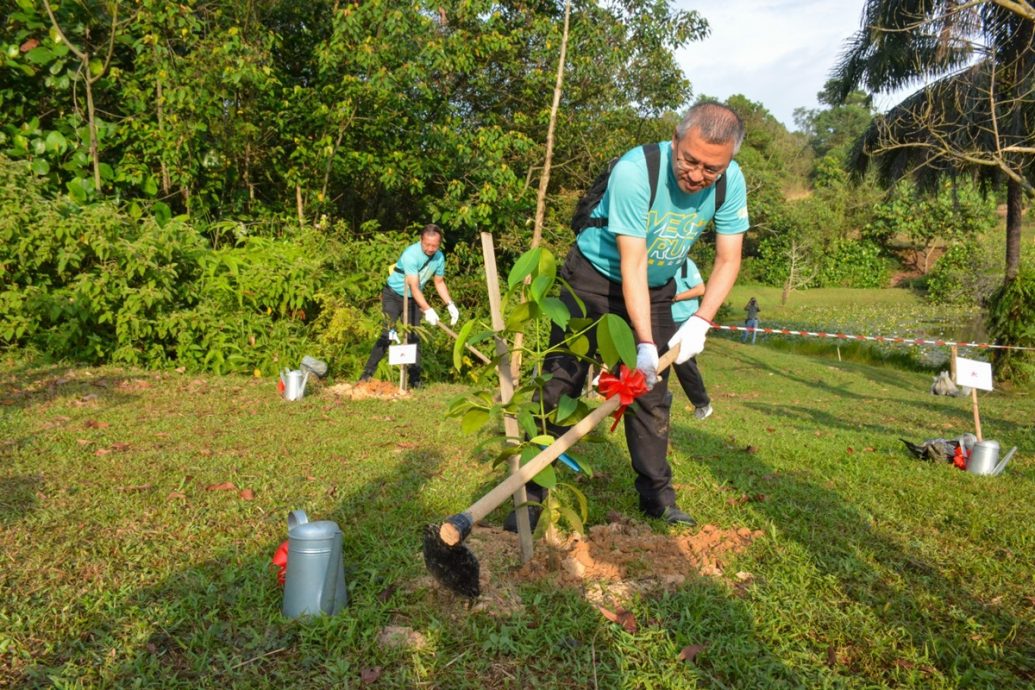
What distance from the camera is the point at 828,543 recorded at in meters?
3.50

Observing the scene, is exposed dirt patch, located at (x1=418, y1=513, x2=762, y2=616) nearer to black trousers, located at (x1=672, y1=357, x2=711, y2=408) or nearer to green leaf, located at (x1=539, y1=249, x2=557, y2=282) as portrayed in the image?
green leaf, located at (x1=539, y1=249, x2=557, y2=282)

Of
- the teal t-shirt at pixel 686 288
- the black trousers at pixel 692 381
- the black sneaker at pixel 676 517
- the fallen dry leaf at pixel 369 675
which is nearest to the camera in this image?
the fallen dry leaf at pixel 369 675

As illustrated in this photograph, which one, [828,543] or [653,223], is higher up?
[653,223]

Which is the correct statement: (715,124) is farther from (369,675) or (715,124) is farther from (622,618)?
(369,675)

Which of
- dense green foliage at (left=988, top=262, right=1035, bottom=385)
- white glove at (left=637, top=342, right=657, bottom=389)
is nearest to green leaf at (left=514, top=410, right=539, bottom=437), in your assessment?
white glove at (left=637, top=342, right=657, bottom=389)

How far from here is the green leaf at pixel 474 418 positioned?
2771 millimetres

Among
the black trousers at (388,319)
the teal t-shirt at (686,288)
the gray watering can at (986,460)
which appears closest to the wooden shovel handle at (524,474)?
the teal t-shirt at (686,288)

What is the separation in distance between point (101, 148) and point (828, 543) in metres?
10.1

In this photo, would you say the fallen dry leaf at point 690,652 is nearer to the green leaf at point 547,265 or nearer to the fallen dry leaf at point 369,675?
the fallen dry leaf at point 369,675

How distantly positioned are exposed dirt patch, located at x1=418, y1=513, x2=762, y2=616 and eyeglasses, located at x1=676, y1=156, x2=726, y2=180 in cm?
161

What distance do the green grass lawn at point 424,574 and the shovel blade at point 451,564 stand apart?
12 cm

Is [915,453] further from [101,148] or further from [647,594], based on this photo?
[101,148]

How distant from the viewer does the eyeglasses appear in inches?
113

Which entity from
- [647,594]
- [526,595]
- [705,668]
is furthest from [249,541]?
[705,668]
